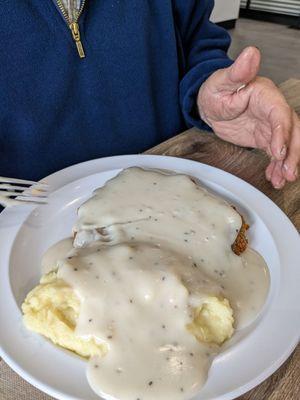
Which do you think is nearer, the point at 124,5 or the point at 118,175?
the point at 118,175

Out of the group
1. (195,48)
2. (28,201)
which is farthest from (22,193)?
(195,48)

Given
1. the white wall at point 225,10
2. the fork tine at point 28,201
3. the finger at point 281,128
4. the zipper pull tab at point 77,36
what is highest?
the zipper pull tab at point 77,36

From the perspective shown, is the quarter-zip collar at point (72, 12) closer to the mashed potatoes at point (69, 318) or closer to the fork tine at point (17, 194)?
the fork tine at point (17, 194)

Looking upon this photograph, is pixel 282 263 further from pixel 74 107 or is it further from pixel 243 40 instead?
pixel 243 40

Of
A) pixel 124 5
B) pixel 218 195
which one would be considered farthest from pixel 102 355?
pixel 124 5

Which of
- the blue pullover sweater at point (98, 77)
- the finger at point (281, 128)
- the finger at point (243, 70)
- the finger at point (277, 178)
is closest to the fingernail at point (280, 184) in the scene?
the finger at point (277, 178)

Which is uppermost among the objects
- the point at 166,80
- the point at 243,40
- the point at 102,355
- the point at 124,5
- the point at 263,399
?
the point at 124,5

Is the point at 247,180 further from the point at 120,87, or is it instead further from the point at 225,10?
the point at 225,10

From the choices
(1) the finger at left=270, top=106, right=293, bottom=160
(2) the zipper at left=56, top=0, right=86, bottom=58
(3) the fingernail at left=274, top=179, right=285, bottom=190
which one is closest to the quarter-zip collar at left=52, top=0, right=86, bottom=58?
(2) the zipper at left=56, top=0, right=86, bottom=58
